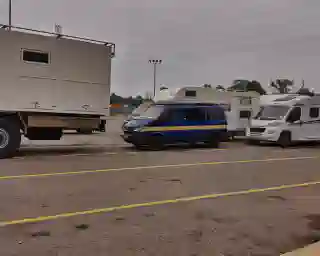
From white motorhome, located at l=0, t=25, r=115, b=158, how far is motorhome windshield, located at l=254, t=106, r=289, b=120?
9.00 metres

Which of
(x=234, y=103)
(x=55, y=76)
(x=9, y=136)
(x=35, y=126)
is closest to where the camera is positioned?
(x=9, y=136)

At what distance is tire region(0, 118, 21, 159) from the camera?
12625mm

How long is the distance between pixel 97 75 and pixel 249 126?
9.03m

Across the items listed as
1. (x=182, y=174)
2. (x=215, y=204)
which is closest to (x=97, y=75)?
(x=182, y=174)

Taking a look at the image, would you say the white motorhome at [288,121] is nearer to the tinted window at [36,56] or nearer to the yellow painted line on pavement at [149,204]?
the yellow painted line on pavement at [149,204]

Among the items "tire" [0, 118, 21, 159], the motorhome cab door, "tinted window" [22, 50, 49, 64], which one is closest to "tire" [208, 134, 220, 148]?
the motorhome cab door

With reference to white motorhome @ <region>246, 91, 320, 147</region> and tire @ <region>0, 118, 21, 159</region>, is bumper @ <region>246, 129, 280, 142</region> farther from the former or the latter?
tire @ <region>0, 118, 21, 159</region>

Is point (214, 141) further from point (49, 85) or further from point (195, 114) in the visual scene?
point (49, 85)

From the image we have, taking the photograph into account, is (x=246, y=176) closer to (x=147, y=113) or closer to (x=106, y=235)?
(x=106, y=235)

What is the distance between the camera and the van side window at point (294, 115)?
63.8 feet

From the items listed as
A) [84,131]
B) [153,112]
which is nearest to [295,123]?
[153,112]

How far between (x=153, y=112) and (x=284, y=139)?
6.65 m

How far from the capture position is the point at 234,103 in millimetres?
21672

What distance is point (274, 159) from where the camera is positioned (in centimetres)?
1384
